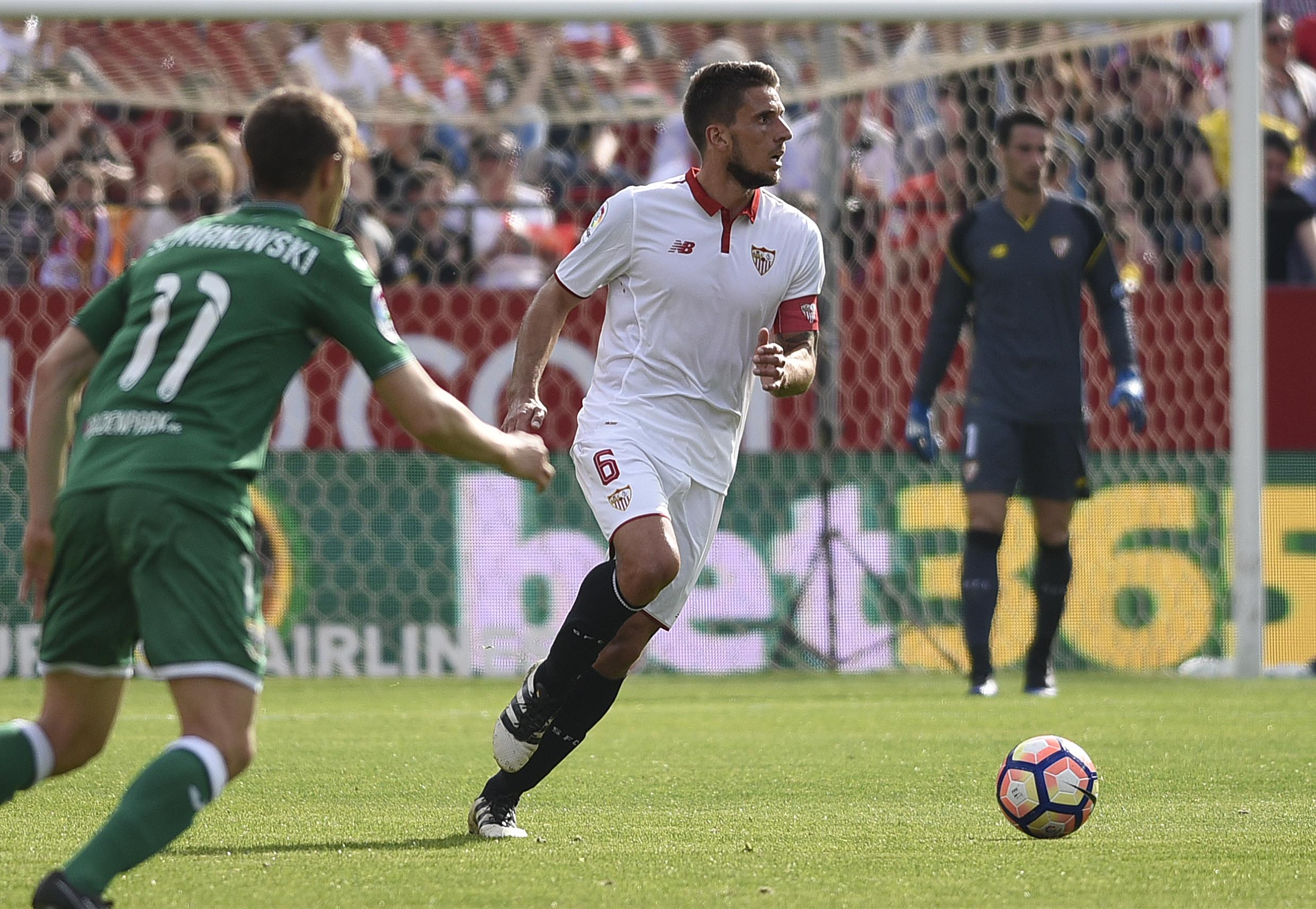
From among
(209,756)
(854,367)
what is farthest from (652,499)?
(854,367)

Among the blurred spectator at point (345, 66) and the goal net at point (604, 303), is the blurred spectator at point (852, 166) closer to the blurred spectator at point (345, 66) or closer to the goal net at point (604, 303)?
the goal net at point (604, 303)

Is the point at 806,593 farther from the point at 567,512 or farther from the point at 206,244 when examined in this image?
the point at 206,244

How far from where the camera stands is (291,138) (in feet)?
12.5

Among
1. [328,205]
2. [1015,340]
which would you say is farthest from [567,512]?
[328,205]

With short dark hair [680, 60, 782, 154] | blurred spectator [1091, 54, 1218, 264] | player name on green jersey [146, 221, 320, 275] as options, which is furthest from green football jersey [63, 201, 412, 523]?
blurred spectator [1091, 54, 1218, 264]

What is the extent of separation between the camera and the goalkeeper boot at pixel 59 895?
342cm

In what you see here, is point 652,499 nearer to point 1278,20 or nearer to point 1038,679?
point 1038,679

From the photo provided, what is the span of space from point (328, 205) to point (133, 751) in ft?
12.1

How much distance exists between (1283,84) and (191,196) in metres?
7.52

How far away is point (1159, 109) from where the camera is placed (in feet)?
40.0

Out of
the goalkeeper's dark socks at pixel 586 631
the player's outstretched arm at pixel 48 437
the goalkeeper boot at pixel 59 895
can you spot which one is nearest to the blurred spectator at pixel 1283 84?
the goalkeeper's dark socks at pixel 586 631

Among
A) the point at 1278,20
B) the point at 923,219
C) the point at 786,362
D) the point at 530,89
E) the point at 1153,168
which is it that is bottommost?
the point at 786,362

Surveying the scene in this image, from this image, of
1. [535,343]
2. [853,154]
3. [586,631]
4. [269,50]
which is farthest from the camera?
[853,154]

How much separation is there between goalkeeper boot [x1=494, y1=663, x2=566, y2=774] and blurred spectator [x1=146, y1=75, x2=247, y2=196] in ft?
23.6
